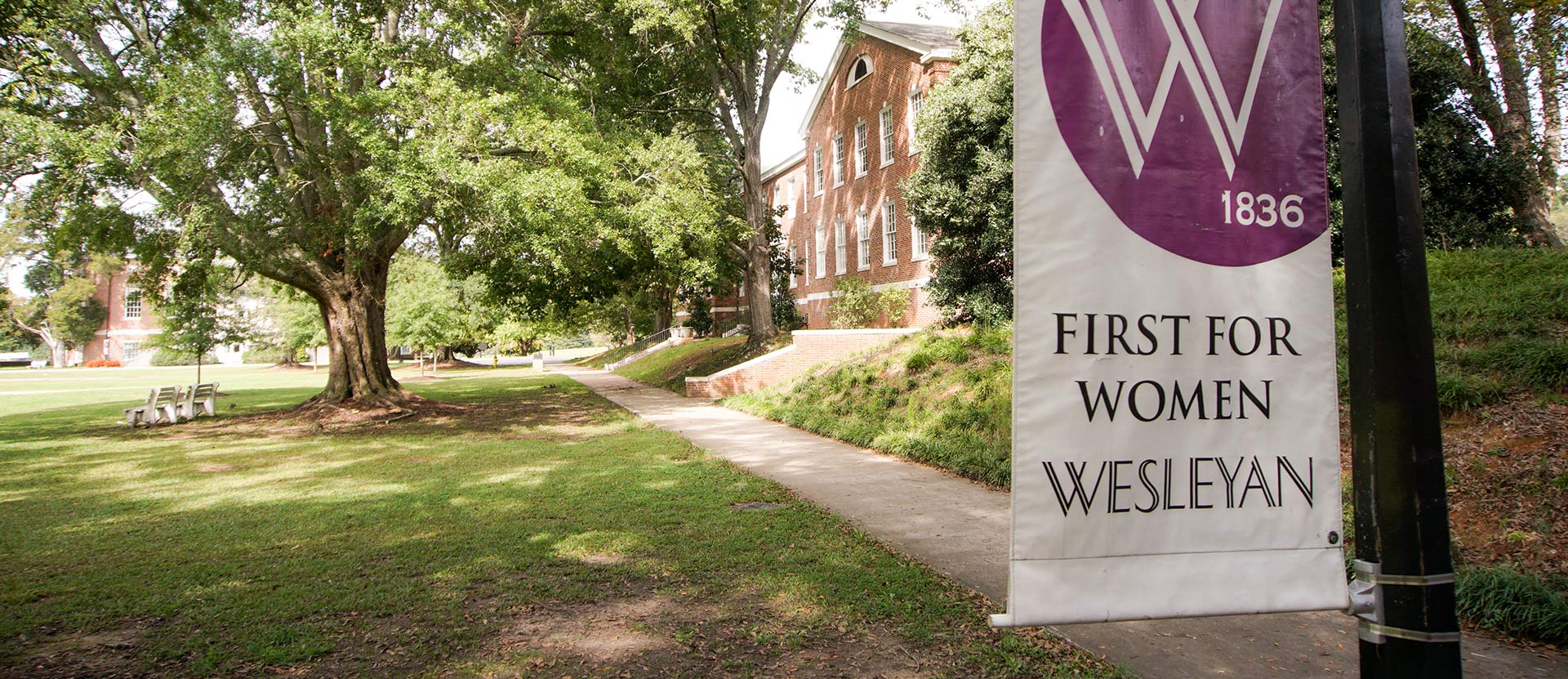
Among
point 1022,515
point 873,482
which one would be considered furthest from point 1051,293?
point 873,482

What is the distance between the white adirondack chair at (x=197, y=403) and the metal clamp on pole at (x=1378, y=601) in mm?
20059

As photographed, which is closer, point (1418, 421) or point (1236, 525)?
point (1418, 421)

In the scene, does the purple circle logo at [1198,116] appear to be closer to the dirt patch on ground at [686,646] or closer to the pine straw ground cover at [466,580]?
the pine straw ground cover at [466,580]

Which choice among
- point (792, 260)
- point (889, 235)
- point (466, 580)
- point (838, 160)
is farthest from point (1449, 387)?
point (792, 260)

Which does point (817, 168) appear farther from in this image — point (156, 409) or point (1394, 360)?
point (1394, 360)

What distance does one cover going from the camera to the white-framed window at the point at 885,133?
2689 cm

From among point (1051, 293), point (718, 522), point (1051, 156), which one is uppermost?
point (1051, 156)

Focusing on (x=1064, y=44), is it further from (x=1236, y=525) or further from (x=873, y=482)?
(x=873, y=482)

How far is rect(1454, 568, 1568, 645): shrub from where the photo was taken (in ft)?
12.8

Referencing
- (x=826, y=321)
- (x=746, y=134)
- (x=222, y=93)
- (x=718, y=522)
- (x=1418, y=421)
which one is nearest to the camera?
(x=1418, y=421)

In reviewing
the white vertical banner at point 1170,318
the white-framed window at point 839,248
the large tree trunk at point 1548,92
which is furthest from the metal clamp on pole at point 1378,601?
the white-framed window at point 839,248

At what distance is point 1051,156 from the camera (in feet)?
6.55

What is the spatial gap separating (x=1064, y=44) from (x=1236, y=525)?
4.03 feet

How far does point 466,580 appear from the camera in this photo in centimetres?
523
